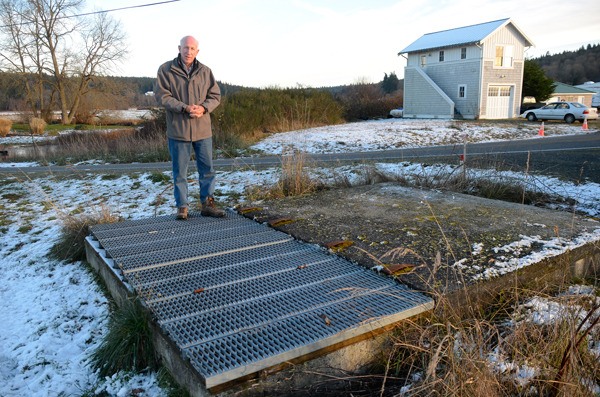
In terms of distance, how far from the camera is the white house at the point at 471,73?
29.4 meters

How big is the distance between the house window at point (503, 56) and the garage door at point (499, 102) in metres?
1.46

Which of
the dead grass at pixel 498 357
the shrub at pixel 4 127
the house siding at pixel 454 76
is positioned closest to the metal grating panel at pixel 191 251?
A: the dead grass at pixel 498 357

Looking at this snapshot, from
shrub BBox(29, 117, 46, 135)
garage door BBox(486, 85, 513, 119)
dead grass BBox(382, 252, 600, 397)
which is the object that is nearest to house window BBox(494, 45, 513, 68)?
garage door BBox(486, 85, 513, 119)

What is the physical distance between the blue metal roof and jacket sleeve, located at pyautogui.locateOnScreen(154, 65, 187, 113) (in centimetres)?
2889

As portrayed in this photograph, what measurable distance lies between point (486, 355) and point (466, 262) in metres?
1.00

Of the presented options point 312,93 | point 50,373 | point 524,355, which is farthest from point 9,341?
point 312,93

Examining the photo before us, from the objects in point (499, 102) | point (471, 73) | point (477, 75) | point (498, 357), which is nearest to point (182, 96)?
point (498, 357)

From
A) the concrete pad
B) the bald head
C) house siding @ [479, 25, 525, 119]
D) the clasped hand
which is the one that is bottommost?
the concrete pad

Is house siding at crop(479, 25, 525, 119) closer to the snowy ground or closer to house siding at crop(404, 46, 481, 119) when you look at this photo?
house siding at crop(404, 46, 481, 119)

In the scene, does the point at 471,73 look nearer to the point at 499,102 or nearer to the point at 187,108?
the point at 499,102

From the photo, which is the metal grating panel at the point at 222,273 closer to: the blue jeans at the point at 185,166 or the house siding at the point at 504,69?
the blue jeans at the point at 185,166

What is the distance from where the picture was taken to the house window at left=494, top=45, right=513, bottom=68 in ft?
98.3

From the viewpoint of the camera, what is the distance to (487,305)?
2.68 m

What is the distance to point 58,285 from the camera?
373 centimetres
